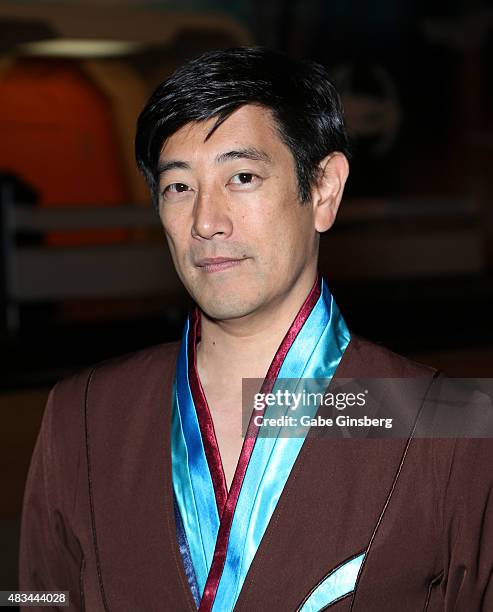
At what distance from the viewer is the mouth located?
46.2 inches

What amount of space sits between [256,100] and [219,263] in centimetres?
20

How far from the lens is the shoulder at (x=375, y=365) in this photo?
1243mm

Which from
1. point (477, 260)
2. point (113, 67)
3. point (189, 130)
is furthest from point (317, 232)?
point (477, 260)

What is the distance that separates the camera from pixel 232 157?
116 cm

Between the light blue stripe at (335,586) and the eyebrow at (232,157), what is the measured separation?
474 millimetres

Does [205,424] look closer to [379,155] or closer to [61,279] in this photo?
[61,279]

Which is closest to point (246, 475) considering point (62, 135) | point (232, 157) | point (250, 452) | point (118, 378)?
point (250, 452)

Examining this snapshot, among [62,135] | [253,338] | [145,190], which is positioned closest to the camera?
[253,338]

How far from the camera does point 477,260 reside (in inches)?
265

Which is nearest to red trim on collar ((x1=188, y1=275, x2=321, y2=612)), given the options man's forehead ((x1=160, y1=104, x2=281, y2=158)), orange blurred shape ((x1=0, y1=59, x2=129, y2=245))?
man's forehead ((x1=160, y1=104, x2=281, y2=158))

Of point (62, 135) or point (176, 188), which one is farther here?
point (62, 135)

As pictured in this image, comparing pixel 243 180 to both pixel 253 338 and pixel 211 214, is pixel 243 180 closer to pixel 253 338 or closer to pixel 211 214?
pixel 211 214

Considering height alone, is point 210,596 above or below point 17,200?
below

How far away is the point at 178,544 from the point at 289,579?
0.14 metres
